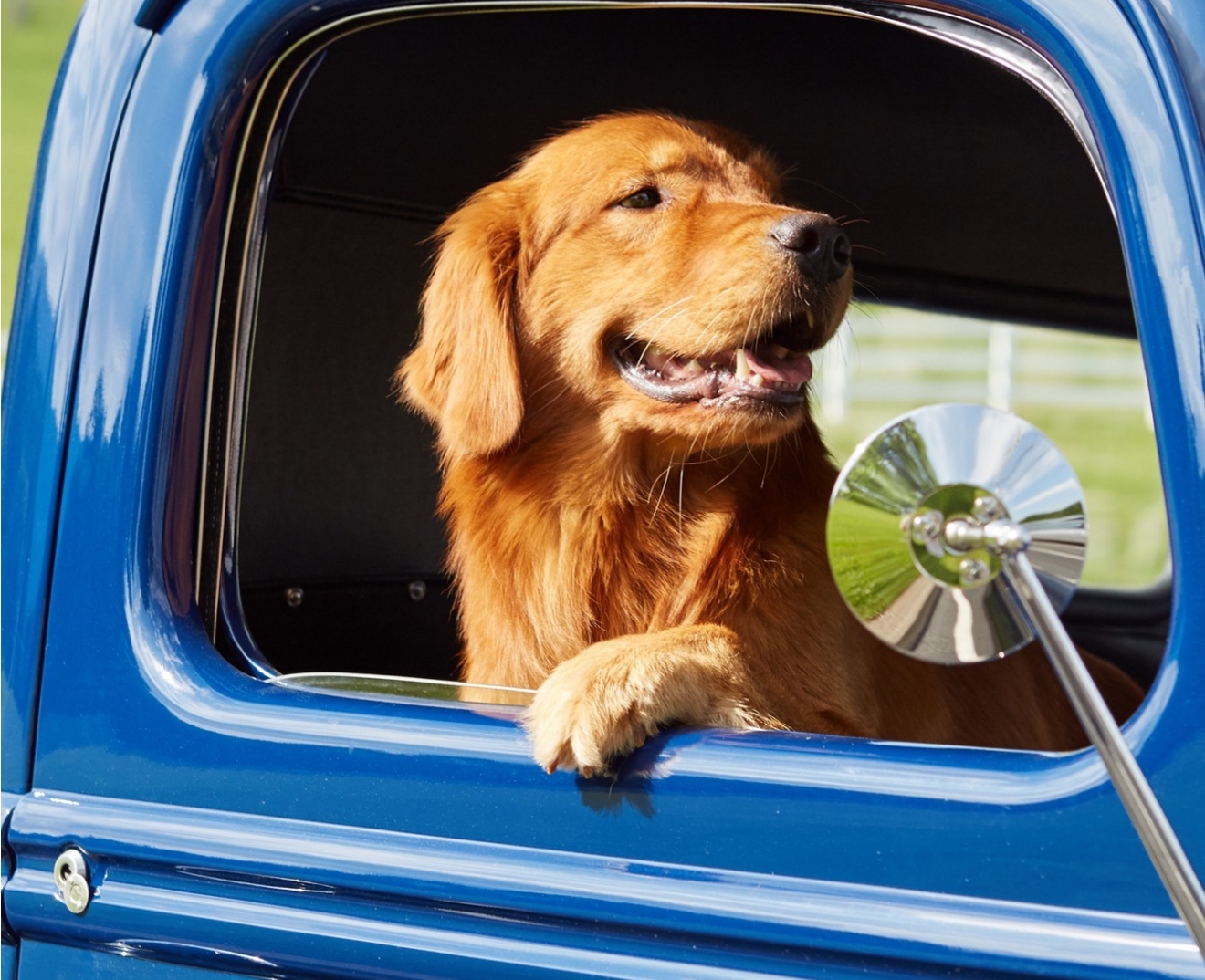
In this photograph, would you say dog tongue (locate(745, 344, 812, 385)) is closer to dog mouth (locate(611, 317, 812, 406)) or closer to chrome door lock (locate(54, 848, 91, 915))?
dog mouth (locate(611, 317, 812, 406))

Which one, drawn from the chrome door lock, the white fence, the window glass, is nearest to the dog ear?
the chrome door lock

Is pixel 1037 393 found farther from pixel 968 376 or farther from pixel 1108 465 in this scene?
pixel 1108 465

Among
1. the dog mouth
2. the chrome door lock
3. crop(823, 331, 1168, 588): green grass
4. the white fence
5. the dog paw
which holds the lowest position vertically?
the chrome door lock

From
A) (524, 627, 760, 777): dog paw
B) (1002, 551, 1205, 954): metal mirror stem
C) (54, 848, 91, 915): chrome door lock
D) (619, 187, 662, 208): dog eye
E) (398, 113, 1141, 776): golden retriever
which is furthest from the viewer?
(619, 187, 662, 208): dog eye

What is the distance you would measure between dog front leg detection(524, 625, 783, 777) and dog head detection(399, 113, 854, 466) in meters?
0.41

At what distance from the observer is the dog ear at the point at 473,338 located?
2.22 m

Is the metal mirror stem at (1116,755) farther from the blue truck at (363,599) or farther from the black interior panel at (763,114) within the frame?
the black interior panel at (763,114)

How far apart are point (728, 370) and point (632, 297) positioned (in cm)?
25

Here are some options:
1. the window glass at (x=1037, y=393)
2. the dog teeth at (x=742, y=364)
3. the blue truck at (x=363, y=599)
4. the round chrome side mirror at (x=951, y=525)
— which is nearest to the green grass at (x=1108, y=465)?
the window glass at (x=1037, y=393)

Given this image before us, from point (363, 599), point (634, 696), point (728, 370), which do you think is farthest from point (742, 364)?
point (363, 599)

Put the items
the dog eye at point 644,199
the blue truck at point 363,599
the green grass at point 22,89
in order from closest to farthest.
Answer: the blue truck at point 363,599, the dog eye at point 644,199, the green grass at point 22,89

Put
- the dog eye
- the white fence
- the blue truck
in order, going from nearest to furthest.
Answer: the blue truck < the dog eye < the white fence

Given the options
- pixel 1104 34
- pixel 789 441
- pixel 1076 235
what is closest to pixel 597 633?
pixel 789 441

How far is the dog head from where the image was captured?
2.10 m
